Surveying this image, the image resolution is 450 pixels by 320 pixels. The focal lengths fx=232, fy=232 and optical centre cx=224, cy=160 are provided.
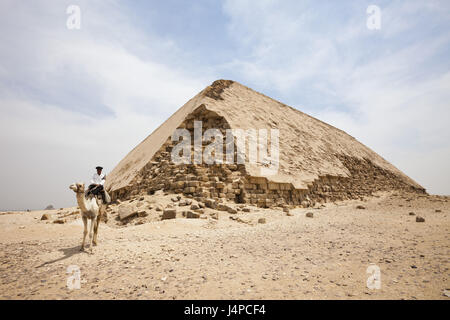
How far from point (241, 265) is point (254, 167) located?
754 cm

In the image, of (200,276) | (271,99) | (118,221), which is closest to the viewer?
(200,276)

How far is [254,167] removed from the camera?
10.6 m

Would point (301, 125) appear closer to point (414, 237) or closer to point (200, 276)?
point (414, 237)

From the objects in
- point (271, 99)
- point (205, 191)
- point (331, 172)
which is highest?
point (271, 99)

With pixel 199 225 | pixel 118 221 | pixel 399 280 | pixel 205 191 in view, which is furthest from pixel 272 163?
A: pixel 399 280

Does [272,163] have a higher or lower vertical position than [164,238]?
higher

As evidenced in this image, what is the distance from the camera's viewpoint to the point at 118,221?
26.7 feet

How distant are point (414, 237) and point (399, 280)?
92.3 inches

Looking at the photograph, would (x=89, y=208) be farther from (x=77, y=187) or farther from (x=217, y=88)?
(x=217, y=88)

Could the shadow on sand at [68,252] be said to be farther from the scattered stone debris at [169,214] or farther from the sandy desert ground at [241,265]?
the scattered stone debris at [169,214]
